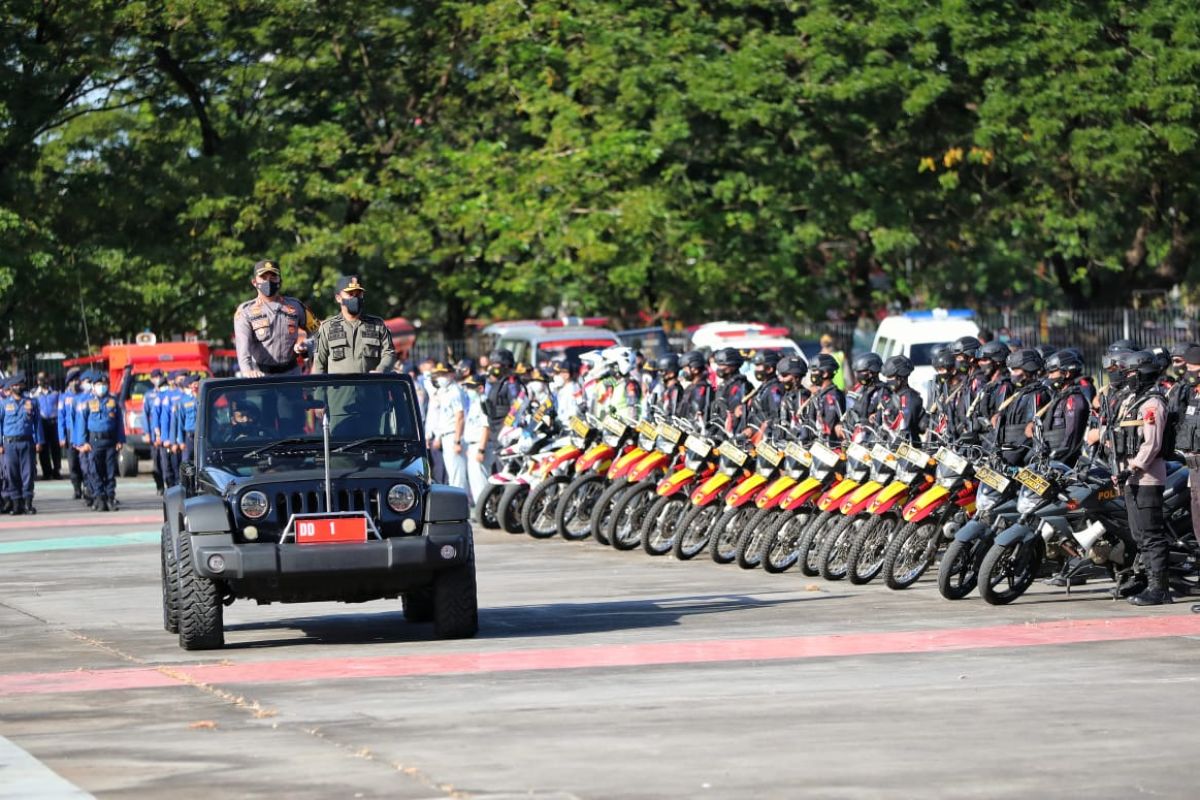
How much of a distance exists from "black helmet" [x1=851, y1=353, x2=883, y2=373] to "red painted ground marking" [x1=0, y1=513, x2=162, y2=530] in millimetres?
11016

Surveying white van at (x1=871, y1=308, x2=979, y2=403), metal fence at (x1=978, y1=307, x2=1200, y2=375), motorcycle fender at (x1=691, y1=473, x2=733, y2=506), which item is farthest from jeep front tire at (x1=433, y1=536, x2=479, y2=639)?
metal fence at (x1=978, y1=307, x2=1200, y2=375)

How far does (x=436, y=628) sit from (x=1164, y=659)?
14.6 ft

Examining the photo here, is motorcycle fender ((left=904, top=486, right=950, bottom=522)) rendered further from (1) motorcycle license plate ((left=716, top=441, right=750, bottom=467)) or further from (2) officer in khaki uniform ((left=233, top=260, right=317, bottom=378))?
(2) officer in khaki uniform ((left=233, top=260, right=317, bottom=378))

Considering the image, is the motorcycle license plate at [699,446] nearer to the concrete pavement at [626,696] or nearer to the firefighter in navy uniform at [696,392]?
the firefighter in navy uniform at [696,392]

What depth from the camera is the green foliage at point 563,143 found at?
42.9m

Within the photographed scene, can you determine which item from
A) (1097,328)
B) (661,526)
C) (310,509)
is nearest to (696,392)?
(661,526)

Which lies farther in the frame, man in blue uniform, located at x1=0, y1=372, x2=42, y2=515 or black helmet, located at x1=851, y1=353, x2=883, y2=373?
man in blue uniform, located at x1=0, y1=372, x2=42, y2=515

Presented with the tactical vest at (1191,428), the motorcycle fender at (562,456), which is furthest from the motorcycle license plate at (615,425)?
the tactical vest at (1191,428)

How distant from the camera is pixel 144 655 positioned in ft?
44.0

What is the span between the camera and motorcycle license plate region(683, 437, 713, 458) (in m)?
19.8

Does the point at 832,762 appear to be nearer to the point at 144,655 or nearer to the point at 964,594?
the point at 144,655

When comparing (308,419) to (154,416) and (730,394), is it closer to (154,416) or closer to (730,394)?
(730,394)

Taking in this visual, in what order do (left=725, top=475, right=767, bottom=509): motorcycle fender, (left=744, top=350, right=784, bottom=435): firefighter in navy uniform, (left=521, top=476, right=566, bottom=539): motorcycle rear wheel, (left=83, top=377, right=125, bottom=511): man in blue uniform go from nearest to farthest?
(left=725, top=475, right=767, bottom=509): motorcycle fender, (left=744, top=350, right=784, bottom=435): firefighter in navy uniform, (left=521, top=476, right=566, bottom=539): motorcycle rear wheel, (left=83, top=377, right=125, bottom=511): man in blue uniform

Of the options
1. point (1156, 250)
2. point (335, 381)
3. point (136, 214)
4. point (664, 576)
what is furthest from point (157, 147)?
point (335, 381)
